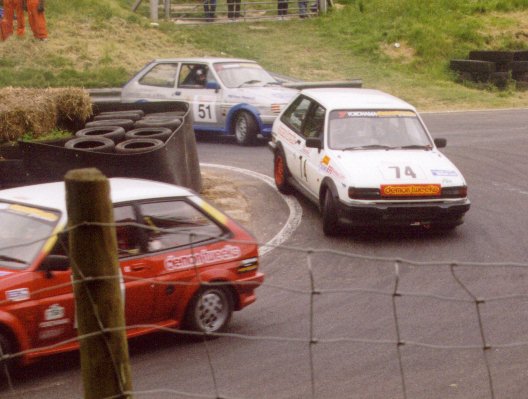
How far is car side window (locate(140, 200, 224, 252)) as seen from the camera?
715 centimetres

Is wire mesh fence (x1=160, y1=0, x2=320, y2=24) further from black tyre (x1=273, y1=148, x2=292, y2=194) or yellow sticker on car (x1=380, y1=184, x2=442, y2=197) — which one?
yellow sticker on car (x1=380, y1=184, x2=442, y2=197)

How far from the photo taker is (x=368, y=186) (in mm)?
10586

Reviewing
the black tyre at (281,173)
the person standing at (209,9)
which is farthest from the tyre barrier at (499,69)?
the black tyre at (281,173)

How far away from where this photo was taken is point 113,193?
7207mm

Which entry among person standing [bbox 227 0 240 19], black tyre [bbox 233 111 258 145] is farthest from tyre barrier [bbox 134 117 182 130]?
person standing [bbox 227 0 240 19]

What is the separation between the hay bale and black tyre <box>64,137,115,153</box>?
4.68ft

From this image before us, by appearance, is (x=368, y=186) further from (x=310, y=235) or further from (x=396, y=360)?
(x=396, y=360)

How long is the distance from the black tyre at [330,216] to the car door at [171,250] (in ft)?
11.3

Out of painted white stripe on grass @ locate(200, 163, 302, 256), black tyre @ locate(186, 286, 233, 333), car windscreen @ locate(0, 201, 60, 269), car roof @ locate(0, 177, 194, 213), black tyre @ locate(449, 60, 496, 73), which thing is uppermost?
car roof @ locate(0, 177, 194, 213)

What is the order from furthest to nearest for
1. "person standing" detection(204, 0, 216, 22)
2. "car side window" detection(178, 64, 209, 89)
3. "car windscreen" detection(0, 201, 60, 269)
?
"person standing" detection(204, 0, 216, 22), "car side window" detection(178, 64, 209, 89), "car windscreen" detection(0, 201, 60, 269)

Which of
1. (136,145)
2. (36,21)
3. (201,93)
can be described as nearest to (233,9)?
(36,21)

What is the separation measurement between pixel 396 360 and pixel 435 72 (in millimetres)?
20749

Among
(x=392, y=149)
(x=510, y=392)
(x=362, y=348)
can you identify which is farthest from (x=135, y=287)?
(x=392, y=149)

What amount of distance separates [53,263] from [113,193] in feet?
3.11
